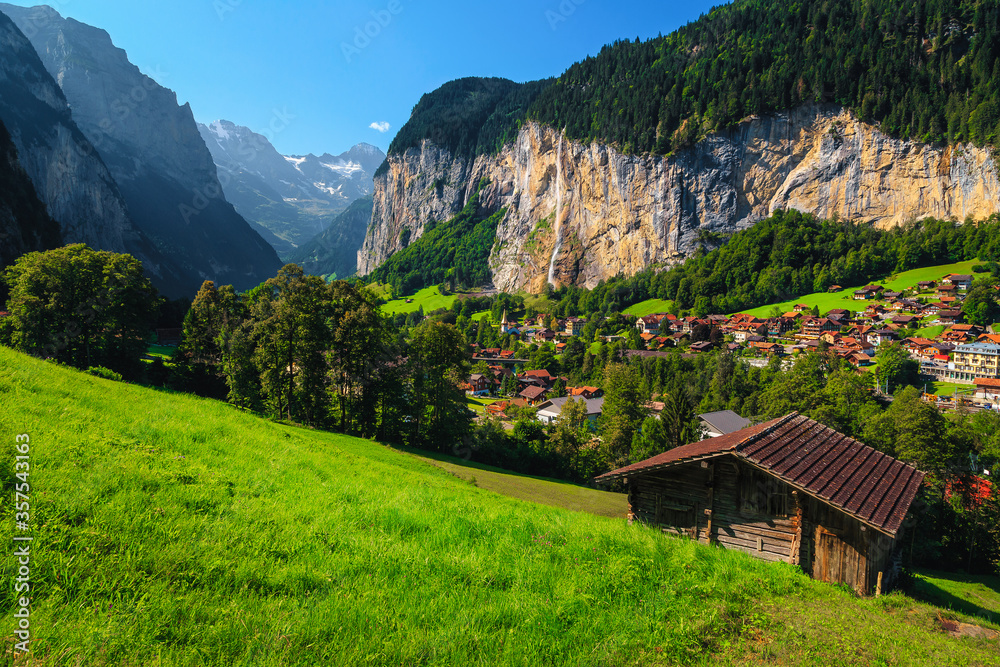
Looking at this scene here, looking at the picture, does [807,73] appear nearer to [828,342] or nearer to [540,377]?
[828,342]

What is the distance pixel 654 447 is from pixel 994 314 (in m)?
74.9

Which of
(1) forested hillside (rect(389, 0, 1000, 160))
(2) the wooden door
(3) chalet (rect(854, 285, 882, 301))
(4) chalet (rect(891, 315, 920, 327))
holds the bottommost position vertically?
(2) the wooden door

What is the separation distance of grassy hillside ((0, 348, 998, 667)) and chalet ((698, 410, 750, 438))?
44.6 meters

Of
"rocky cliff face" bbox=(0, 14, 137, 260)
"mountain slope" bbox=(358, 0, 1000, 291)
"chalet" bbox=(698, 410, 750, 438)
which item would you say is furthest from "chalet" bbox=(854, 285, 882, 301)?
"rocky cliff face" bbox=(0, 14, 137, 260)

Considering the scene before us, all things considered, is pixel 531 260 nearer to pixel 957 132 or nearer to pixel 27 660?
pixel 957 132

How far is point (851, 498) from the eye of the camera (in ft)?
30.3

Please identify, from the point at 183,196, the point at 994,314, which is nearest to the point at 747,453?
the point at 994,314

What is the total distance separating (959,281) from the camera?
8144 centimetres

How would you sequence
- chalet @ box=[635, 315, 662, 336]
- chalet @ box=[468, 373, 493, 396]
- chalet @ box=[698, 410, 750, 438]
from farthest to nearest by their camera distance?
1. chalet @ box=[635, 315, 662, 336]
2. chalet @ box=[468, 373, 493, 396]
3. chalet @ box=[698, 410, 750, 438]

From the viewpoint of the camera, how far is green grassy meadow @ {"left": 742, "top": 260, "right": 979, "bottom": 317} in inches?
3492

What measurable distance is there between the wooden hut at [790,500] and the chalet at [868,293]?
336 feet

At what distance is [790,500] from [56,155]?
146226 mm

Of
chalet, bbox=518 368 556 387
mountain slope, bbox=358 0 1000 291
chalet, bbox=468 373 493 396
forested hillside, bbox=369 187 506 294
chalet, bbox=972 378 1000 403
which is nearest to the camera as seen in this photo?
chalet, bbox=972 378 1000 403

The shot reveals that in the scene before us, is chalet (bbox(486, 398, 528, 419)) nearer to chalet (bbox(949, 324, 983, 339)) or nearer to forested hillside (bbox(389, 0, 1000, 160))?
chalet (bbox(949, 324, 983, 339))
